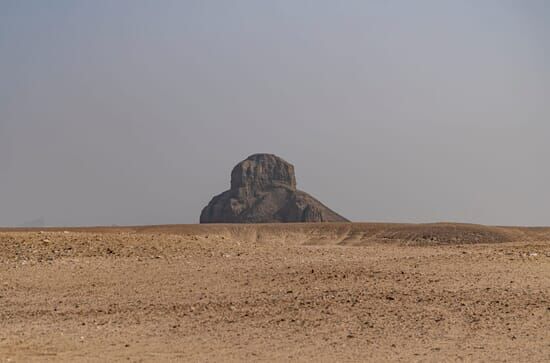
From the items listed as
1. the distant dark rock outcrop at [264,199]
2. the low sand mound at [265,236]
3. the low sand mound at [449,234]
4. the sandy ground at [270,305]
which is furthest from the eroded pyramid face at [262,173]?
the sandy ground at [270,305]

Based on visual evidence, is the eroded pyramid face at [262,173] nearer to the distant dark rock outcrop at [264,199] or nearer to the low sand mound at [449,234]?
the distant dark rock outcrop at [264,199]

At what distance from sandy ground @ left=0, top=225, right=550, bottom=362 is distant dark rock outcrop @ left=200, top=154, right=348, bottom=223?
53.6 m

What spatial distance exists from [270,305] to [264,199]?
65.5 meters

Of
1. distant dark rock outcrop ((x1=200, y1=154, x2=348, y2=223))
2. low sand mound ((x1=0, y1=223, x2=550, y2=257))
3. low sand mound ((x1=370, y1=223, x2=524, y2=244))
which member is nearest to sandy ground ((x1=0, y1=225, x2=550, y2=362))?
low sand mound ((x1=0, y1=223, x2=550, y2=257))

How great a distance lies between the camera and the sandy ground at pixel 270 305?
33.3ft

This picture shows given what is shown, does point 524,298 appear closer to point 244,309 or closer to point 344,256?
point 244,309

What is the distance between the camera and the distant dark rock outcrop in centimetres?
7362

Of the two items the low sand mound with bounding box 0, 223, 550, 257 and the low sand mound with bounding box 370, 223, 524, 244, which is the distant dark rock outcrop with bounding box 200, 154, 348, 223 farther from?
the low sand mound with bounding box 370, 223, 524, 244

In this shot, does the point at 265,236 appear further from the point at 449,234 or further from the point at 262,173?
the point at 262,173

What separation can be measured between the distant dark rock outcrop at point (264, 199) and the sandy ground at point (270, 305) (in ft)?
176

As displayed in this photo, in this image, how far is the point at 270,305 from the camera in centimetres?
1255

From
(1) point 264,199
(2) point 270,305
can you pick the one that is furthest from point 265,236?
(2) point 270,305

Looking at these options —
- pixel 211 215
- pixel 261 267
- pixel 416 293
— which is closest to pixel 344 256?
pixel 261 267

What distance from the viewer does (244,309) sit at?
1238 centimetres
